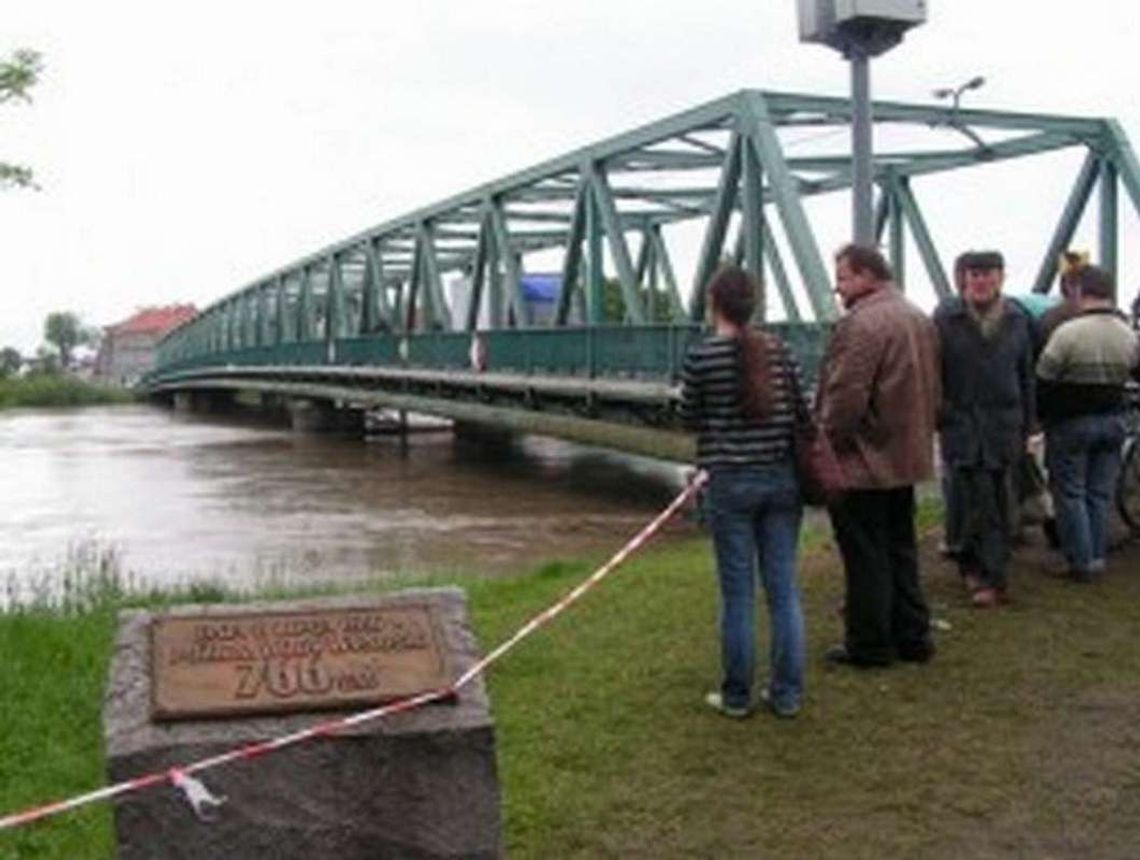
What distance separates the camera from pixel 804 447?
20.0 feet

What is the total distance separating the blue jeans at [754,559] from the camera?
19.8 feet

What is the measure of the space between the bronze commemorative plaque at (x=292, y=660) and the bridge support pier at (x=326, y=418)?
4358 centimetres

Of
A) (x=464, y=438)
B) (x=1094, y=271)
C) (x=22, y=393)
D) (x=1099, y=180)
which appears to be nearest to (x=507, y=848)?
A: (x=1094, y=271)

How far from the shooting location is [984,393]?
7.60 metres

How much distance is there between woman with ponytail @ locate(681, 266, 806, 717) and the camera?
6016mm

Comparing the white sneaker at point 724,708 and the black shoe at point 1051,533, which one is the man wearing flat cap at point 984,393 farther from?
the white sneaker at point 724,708

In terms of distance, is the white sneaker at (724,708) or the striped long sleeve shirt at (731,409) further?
the white sneaker at (724,708)

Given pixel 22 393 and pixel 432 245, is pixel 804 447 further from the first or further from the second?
pixel 22 393

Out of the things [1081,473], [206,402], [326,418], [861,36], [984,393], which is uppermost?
[861,36]

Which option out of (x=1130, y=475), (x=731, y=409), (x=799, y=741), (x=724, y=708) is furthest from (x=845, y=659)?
(x=1130, y=475)

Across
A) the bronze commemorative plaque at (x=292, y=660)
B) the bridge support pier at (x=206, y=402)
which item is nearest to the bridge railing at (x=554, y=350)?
the bronze commemorative plaque at (x=292, y=660)

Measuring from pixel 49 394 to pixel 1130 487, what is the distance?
8691 cm

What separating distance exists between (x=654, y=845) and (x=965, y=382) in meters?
3.32

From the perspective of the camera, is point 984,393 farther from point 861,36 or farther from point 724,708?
point 861,36
